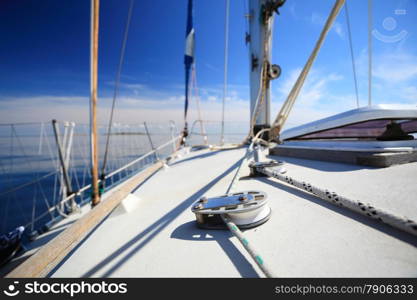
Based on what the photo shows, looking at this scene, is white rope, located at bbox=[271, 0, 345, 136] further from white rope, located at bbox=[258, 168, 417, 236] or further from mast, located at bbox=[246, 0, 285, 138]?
white rope, located at bbox=[258, 168, 417, 236]

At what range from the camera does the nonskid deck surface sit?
46 centimetres

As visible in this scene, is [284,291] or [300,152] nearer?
A: [284,291]

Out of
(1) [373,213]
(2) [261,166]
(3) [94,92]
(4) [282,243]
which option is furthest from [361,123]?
(3) [94,92]

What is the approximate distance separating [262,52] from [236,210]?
166 inches

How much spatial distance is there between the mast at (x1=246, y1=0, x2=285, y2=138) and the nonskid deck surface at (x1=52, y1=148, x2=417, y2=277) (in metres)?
2.98

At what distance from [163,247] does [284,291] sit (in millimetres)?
397

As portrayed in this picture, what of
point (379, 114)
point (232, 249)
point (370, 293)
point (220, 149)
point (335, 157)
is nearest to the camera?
point (370, 293)

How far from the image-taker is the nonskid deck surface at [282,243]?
0.46 metres

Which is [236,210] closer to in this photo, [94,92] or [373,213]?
[373,213]

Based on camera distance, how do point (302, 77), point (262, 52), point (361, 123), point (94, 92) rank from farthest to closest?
point (262, 52) → point (302, 77) → point (361, 123) → point (94, 92)

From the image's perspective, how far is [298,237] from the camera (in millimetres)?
579

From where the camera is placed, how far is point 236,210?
0.59 meters

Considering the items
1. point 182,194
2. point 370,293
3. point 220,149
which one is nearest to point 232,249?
point 370,293

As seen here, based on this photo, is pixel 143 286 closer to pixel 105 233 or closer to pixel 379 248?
pixel 105 233
